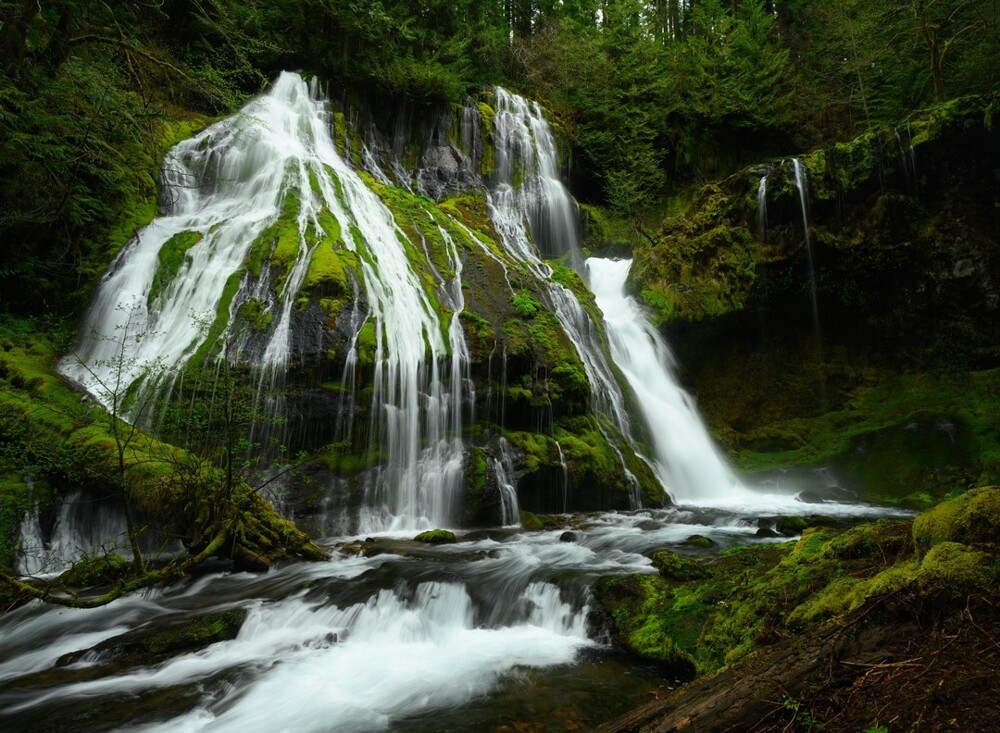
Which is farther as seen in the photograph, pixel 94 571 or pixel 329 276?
pixel 329 276

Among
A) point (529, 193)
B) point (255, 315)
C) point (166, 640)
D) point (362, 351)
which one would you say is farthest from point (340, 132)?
point (166, 640)

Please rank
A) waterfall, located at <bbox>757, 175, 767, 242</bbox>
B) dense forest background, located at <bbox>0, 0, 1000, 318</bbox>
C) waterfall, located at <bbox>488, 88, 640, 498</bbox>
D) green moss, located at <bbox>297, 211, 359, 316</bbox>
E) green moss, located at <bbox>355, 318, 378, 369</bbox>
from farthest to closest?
waterfall, located at <bbox>488, 88, 640, 498</bbox> → waterfall, located at <bbox>757, 175, 767, 242</bbox> → dense forest background, located at <bbox>0, 0, 1000, 318</bbox> → green moss, located at <bbox>297, 211, 359, 316</bbox> → green moss, located at <bbox>355, 318, 378, 369</bbox>

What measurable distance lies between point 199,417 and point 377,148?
13.9m

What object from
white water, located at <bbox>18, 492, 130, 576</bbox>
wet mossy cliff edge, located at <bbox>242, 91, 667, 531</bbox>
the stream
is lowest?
the stream

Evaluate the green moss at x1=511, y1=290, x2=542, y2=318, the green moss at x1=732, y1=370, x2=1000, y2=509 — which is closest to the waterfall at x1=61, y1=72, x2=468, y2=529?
the green moss at x1=511, y1=290, x2=542, y2=318

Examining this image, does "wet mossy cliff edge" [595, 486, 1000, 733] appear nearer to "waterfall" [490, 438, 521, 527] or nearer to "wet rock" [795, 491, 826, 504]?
"waterfall" [490, 438, 521, 527]

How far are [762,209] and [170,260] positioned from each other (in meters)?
14.3

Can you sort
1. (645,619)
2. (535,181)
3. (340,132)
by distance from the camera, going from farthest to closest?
(535,181) < (340,132) < (645,619)

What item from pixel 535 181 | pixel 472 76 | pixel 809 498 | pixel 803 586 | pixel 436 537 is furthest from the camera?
pixel 472 76

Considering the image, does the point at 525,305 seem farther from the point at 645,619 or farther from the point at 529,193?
the point at 529,193

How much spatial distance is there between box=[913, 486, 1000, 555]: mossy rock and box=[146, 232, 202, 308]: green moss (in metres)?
11.6

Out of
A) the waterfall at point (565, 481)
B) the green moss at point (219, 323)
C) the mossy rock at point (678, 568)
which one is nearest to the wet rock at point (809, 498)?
the waterfall at point (565, 481)

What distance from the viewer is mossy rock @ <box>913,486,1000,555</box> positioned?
2.38 m

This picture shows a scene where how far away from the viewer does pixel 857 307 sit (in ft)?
46.7
